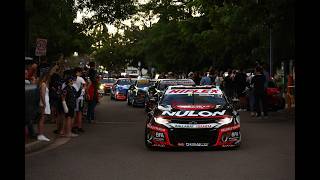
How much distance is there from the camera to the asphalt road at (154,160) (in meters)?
9.98

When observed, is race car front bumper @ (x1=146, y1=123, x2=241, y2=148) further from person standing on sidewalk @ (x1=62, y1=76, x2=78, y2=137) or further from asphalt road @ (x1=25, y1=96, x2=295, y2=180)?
person standing on sidewalk @ (x1=62, y1=76, x2=78, y2=137)

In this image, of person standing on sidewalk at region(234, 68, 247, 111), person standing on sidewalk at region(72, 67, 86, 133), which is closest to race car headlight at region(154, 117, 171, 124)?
person standing on sidewalk at region(72, 67, 86, 133)

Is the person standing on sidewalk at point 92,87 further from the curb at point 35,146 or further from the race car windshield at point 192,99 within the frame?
the race car windshield at point 192,99

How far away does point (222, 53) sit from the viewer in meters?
48.1

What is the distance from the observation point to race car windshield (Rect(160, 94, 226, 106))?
14.1 m

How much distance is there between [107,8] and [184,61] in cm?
2458

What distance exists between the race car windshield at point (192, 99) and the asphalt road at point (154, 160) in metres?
1.09

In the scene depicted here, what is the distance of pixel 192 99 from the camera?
564 inches

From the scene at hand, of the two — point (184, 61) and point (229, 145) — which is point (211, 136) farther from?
point (184, 61)

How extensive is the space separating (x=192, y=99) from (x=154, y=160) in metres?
2.91

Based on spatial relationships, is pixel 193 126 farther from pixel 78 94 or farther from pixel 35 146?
pixel 78 94

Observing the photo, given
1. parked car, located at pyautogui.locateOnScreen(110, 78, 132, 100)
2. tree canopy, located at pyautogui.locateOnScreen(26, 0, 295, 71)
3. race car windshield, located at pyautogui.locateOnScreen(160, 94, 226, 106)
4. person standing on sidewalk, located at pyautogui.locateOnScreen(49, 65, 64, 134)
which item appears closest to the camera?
race car windshield, located at pyautogui.locateOnScreen(160, 94, 226, 106)

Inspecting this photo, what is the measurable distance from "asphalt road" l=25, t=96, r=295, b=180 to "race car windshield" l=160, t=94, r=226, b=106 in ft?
3.56

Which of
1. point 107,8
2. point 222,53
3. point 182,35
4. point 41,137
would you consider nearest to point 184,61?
point 182,35
